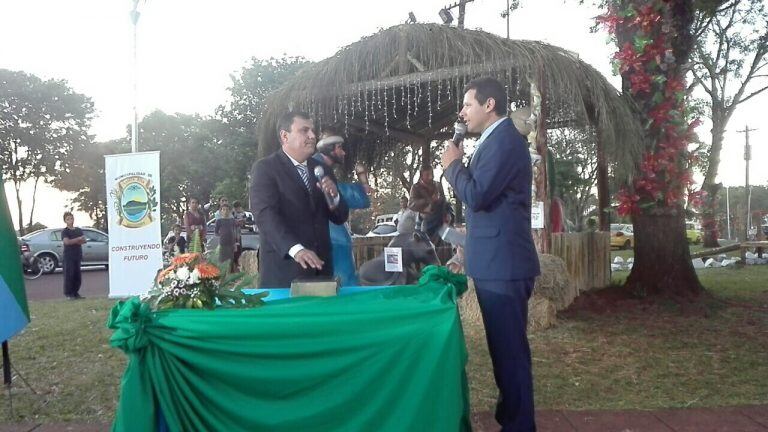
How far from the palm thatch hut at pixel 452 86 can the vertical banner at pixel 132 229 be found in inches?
70.2

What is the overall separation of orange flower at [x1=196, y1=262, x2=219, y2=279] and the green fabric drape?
217 mm

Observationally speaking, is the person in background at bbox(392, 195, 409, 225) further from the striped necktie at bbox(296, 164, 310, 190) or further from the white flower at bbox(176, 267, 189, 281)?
the white flower at bbox(176, 267, 189, 281)

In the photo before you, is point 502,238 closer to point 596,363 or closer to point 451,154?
point 451,154

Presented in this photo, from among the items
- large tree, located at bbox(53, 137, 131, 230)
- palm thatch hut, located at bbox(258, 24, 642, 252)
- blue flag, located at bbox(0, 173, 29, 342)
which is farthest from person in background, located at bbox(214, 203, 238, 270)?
large tree, located at bbox(53, 137, 131, 230)

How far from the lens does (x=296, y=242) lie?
3.09m

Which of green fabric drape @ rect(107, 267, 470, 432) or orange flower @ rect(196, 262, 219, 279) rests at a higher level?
orange flower @ rect(196, 262, 219, 279)

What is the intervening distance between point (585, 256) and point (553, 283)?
2.57 m

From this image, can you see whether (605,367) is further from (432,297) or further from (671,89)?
(671,89)

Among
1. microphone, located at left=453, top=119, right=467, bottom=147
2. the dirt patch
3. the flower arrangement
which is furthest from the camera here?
the dirt patch

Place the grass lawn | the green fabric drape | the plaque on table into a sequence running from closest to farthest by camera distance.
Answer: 1. the green fabric drape
2. the plaque on table
3. the grass lawn

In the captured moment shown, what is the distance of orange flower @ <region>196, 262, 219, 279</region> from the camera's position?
259cm

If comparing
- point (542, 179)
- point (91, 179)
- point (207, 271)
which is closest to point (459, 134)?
point (207, 271)

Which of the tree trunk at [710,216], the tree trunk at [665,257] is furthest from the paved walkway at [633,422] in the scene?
the tree trunk at [710,216]

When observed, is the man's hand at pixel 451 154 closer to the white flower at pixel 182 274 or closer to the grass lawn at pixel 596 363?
the white flower at pixel 182 274
